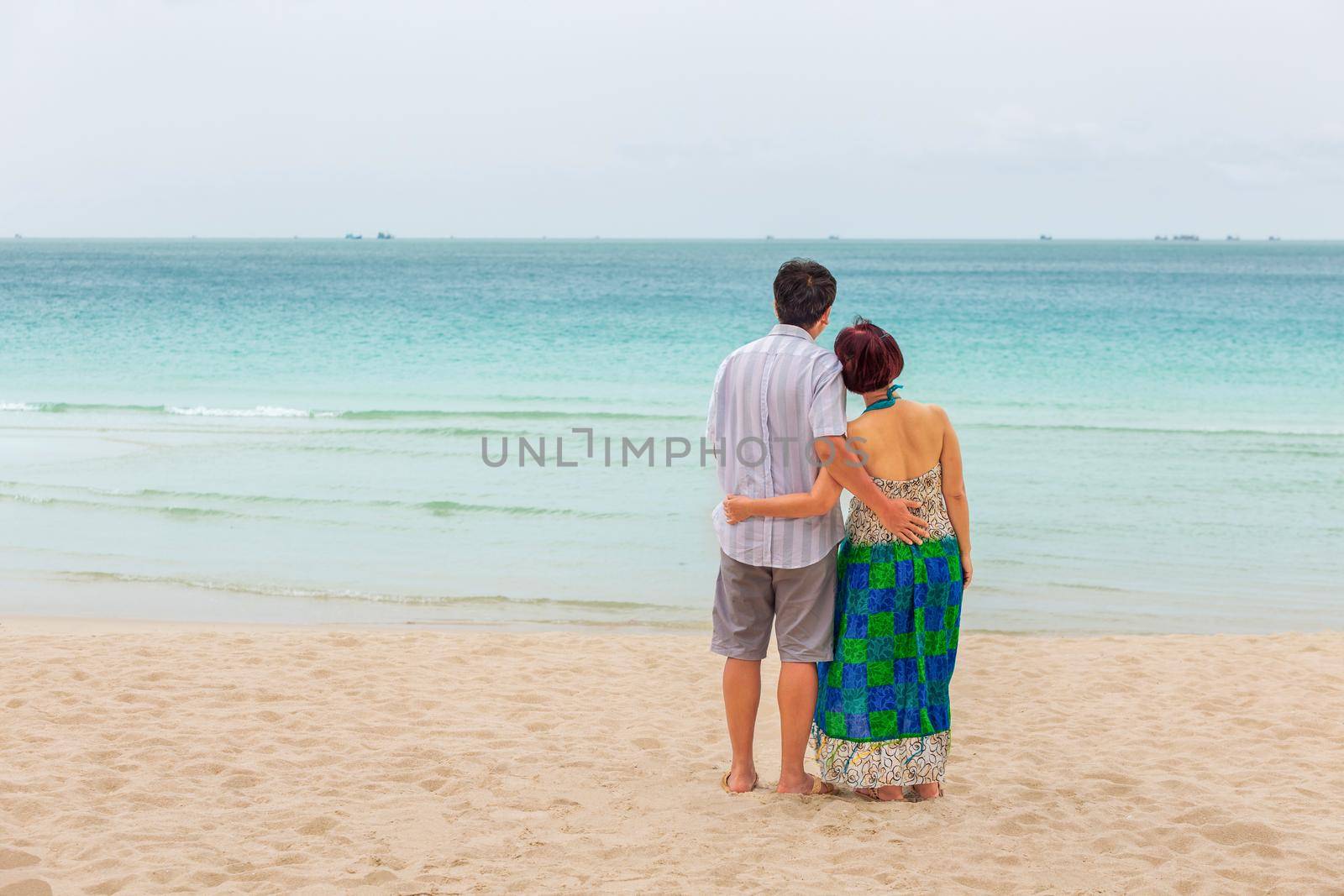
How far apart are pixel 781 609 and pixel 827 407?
71cm

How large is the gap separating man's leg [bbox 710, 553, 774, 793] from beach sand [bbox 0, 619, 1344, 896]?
0.35m

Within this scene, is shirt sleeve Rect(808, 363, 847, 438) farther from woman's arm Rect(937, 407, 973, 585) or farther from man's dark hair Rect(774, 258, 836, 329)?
woman's arm Rect(937, 407, 973, 585)

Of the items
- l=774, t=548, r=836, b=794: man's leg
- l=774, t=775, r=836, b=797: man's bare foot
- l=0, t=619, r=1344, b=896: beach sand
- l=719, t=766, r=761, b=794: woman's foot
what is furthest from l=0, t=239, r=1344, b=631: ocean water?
l=774, t=548, r=836, b=794: man's leg

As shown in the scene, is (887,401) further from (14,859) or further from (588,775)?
(14,859)

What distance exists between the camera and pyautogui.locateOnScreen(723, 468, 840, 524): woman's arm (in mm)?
3311

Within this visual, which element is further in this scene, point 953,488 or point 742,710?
point 742,710

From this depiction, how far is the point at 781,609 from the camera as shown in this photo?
3514 millimetres

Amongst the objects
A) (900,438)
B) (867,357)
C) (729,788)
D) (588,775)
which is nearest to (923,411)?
(900,438)

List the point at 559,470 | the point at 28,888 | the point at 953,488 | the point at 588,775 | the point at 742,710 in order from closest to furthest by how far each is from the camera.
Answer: the point at 28,888
the point at 953,488
the point at 742,710
the point at 588,775
the point at 559,470

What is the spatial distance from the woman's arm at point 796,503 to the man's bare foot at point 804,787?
3.35 feet

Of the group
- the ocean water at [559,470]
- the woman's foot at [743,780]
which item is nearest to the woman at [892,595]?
the woman's foot at [743,780]

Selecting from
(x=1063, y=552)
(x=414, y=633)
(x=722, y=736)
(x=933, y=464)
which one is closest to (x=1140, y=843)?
(x=933, y=464)

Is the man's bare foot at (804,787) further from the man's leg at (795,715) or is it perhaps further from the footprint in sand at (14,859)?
the footprint in sand at (14,859)

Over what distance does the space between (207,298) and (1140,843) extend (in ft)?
150
